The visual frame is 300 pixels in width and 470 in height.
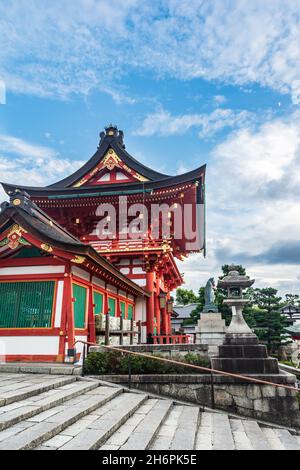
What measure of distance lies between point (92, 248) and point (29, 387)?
4.09 metres

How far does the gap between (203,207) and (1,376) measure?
1506 centimetres

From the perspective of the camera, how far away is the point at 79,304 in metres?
10.1

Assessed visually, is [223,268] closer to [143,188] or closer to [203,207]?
[203,207]

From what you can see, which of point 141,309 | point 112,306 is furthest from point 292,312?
point 112,306

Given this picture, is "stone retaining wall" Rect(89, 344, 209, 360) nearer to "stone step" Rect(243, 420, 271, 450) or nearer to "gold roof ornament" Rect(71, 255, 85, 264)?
"stone step" Rect(243, 420, 271, 450)

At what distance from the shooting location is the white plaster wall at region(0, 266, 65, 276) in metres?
9.59

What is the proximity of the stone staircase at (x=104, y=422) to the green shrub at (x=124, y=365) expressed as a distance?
1.80 ft

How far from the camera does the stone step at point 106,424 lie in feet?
12.6

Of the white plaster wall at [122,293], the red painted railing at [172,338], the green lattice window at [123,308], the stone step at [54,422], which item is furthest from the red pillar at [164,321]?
the stone step at [54,422]

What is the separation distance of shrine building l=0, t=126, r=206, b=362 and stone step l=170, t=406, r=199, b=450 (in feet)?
12.7

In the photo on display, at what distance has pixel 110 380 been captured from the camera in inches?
305

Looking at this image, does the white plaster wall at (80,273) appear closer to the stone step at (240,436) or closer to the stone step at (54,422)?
the stone step at (54,422)

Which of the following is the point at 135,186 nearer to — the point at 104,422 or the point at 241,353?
the point at 241,353
